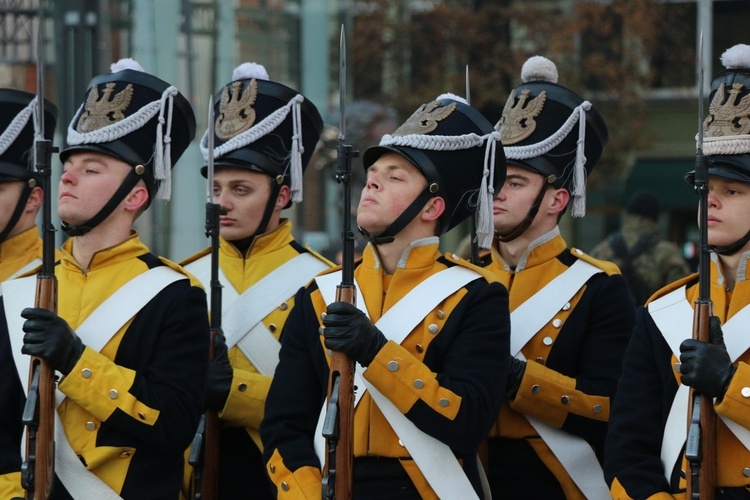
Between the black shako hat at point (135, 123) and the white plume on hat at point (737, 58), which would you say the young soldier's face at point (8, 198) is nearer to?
the black shako hat at point (135, 123)

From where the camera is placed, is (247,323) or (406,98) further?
(406,98)

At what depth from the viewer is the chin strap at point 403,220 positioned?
16.9 ft

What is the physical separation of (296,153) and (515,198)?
1.03 metres

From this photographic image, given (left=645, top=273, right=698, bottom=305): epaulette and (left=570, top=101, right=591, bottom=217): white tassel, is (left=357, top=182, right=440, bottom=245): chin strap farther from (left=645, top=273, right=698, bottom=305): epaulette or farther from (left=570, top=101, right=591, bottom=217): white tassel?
(left=570, top=101, right=591, bottom=217): white tassel

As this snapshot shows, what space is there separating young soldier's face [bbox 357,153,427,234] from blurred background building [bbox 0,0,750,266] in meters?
6.08

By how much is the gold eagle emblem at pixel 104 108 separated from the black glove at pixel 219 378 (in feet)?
3.28

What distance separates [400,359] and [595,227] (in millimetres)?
19662

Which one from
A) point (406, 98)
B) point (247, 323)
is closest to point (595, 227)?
point (406, 98)

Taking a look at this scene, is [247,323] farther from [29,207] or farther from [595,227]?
[595,227]

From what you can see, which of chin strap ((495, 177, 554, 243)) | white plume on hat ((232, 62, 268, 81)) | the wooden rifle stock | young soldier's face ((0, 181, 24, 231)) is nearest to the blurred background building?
white plume on hat ((232, 62, 268, 81))

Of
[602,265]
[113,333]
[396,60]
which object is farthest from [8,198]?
[396,60]

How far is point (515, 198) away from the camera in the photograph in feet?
20.1

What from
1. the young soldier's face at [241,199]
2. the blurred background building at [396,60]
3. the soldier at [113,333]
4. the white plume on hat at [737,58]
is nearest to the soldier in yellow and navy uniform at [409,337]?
the soldier at [113,333]

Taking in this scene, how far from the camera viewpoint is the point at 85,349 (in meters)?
5.02
